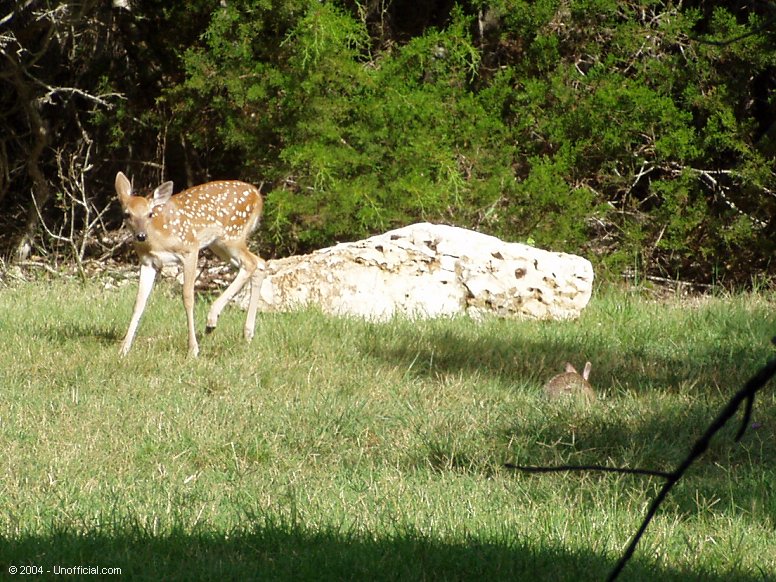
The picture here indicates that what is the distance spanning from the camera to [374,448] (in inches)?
228

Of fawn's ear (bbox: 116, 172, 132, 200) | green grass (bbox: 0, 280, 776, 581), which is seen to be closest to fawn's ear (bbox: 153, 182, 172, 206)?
fawn's ear (bbox: 116, 172, 132, 200)

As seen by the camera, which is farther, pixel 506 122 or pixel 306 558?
pixel 506 122

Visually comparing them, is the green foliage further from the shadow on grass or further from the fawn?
the shadow on grass

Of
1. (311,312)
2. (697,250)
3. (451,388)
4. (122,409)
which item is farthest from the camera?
(697,250)

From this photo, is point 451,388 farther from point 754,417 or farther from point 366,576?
point 366,576

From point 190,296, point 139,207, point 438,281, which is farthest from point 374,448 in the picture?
point 438,281

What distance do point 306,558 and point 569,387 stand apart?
9.85 feet

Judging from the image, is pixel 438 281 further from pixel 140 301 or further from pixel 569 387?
pixel 569 387

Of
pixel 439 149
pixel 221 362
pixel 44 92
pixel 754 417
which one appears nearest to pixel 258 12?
pixel 439 149

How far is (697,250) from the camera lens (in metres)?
12.6

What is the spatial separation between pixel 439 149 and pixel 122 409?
Result: 6.08m

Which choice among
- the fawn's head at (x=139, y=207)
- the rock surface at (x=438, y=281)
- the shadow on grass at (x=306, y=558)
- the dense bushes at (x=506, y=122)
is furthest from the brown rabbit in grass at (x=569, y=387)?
the dense bushes at (x=506, y=122)

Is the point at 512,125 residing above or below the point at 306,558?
below

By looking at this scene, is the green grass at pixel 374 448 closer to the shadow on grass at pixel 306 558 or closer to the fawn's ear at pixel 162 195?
the shadow on grass at pixel 306 558
